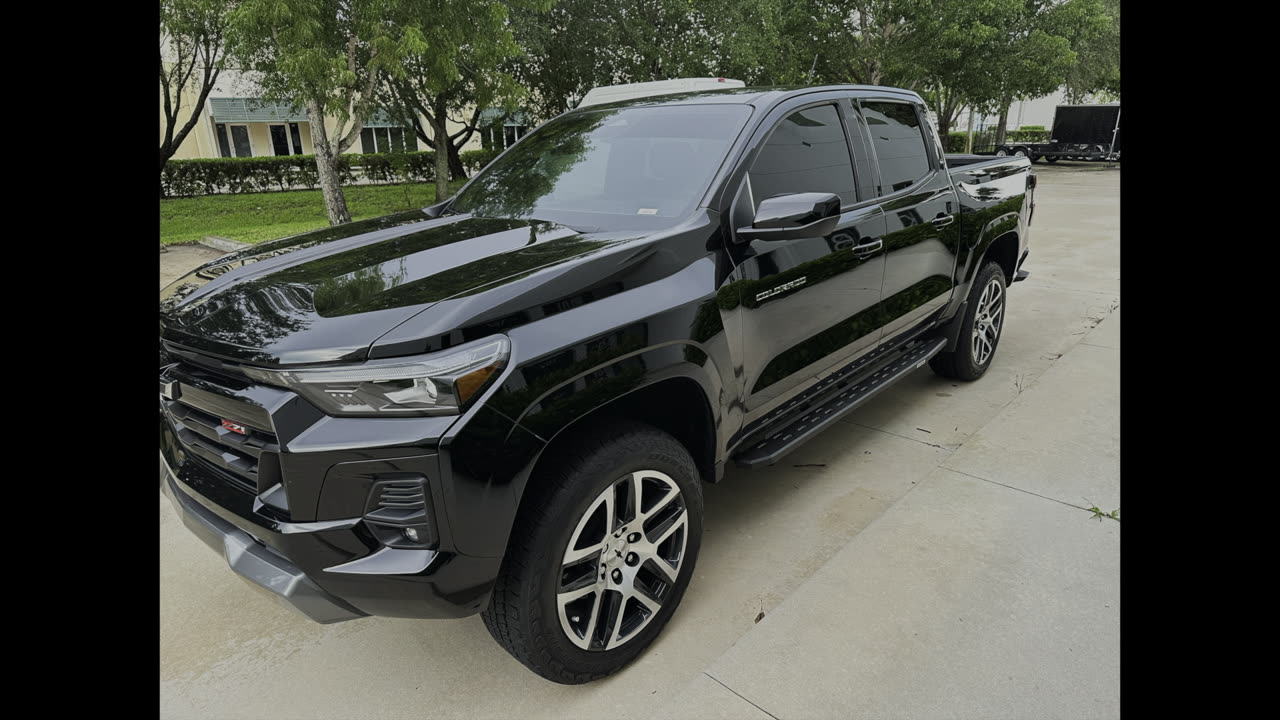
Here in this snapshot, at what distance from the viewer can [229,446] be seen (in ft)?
7.00

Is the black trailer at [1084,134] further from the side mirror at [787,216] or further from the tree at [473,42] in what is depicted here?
the side mirror at [787,216]

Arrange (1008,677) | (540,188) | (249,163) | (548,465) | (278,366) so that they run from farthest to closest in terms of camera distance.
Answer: (249,163) < (540,188) < (1008,677) < (548,465) < (278,366)

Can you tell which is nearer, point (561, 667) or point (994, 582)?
point (561, 667)

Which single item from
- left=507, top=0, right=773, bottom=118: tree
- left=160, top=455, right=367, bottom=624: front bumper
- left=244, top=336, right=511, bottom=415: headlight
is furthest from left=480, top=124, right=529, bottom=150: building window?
left=244, top=336, right=511, bottom=415: headlight

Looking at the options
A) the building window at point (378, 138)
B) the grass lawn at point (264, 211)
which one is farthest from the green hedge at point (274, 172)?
the building window at point (378, 138)

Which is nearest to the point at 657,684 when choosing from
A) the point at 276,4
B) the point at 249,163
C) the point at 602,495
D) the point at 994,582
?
the point at 602,495

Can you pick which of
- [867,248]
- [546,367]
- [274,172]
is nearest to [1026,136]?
[274,172]

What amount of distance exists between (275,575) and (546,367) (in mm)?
913

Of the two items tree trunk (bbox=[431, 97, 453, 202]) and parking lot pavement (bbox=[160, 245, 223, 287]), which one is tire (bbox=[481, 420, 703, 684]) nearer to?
parking lot pavement (bbox=[160, 245, 223, 287])

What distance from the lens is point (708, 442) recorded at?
108 inches

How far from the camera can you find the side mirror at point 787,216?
262cm

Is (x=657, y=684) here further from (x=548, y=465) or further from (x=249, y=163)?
(x=249, y=163)

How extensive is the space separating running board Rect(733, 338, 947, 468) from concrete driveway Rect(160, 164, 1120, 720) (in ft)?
1.42

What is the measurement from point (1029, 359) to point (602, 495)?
4481mm
